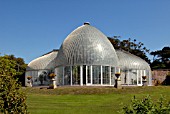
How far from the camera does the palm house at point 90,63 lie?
40.4 metres

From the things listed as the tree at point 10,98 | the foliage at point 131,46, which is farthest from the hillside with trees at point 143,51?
the tree at point 10,98

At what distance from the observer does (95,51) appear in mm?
41500

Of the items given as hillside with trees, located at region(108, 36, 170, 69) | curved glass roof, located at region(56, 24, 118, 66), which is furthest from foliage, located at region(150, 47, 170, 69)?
curved glass roof, located at region(56, 24, 118, 66)

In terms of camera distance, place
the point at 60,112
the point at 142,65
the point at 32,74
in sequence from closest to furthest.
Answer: the point at 60,112
the point at 142,65
the point at 32,74

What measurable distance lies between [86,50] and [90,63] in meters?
1.86

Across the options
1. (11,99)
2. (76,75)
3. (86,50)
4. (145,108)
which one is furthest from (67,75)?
(145,108)

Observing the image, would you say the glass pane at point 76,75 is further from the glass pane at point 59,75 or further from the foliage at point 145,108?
the foliage at point 145,108

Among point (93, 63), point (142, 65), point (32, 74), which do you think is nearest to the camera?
point (93, 63)

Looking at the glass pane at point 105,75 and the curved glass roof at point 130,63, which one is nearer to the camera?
the glass pane at point 105,75

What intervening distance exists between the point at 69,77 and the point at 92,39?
19.1ft

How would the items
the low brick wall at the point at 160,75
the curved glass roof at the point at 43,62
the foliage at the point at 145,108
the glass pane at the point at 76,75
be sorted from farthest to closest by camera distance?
the low brick wall at the point at 160,75 → the curved glass roof at the point at 43,62 → the glass pane at the point at 76,75 → the foliage at the point at 145,108

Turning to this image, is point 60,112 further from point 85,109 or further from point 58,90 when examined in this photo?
point 58,90

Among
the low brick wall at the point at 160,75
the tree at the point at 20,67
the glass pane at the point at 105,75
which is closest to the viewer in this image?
the glass pane at the point at 105,75

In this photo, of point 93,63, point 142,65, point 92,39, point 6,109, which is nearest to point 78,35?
point 92,39
